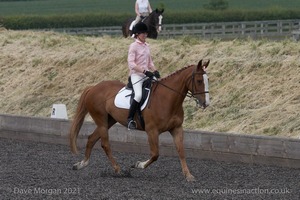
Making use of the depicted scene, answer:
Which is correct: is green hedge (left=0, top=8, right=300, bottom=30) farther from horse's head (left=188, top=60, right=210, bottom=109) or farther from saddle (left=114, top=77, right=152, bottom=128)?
horse's head (left=188, top=60, right=210, bottom=109)

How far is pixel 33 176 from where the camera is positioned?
1531 cm

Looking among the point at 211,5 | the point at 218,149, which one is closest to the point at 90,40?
the point at 218,149

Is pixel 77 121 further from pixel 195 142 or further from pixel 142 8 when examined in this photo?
pixel 142 8

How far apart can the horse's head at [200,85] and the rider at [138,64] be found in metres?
0.73

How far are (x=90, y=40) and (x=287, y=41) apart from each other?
874 centimetres

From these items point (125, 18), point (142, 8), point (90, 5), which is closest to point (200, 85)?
point (142, 8)

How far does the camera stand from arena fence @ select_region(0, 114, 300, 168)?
16.1m

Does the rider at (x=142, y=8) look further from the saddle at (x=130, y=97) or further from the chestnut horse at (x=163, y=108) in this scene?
the saddle at (x=130, y=97)

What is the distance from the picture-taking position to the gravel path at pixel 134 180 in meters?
13.3

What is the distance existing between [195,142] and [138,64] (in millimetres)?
2478

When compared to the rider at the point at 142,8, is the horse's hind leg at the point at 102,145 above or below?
above

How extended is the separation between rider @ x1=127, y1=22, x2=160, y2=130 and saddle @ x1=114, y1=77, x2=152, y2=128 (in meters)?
0.07

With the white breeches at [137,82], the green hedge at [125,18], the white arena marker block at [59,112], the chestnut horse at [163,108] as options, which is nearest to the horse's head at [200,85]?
the chestnut horse at [163,108]

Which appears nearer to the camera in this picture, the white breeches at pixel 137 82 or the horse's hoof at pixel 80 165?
the white breeches at pixel 137 82
